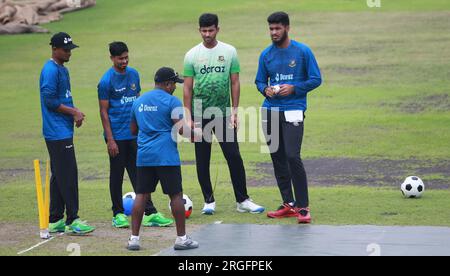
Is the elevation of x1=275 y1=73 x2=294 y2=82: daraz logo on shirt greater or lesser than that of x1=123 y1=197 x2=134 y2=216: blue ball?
greater

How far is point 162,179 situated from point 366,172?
6.20 m

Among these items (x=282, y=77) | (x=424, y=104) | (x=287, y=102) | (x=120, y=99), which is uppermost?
(x=282, y=77)

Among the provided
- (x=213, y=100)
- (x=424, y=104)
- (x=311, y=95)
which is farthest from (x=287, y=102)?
(x=311, y=95)

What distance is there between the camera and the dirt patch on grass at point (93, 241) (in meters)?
A: 11.7

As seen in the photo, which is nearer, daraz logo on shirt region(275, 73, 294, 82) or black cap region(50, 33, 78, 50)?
black cap region(50, 33, 78, 50)

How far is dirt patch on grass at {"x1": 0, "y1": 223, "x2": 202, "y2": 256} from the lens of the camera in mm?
11719

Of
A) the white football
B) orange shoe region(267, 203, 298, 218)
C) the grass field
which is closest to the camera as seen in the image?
orange shoe region(267, 203, 298, 218)

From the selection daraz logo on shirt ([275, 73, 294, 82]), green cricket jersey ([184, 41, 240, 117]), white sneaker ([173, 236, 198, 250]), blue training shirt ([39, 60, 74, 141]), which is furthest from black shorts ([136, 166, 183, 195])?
daraz logo on shirt ([275, 73, 294, 82])

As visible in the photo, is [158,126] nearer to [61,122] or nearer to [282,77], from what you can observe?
[61,122]

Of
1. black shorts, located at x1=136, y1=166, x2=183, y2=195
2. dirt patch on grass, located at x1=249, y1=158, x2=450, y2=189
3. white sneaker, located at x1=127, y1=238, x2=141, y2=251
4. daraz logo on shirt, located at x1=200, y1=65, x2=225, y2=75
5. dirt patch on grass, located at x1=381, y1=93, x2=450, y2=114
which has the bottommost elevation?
dirt patch on grass, located at x1=249, y1=158, x2=450, y2=189

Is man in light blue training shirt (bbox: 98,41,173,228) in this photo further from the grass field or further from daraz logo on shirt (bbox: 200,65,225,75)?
daraz logo on shirt (bbox: 200,65,225,75)

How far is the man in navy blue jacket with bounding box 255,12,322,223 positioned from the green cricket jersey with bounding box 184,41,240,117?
1.50 feet

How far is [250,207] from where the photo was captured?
13.9 meters
